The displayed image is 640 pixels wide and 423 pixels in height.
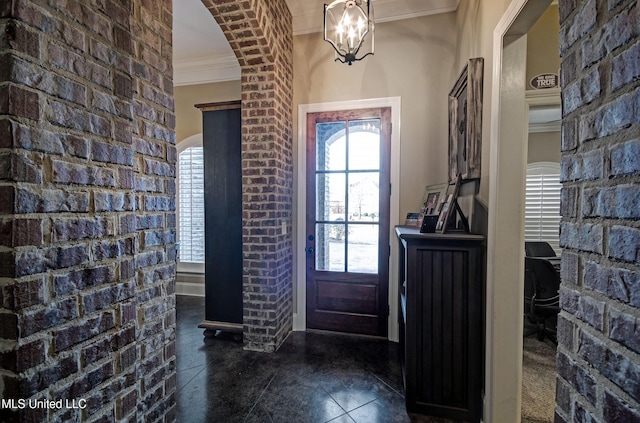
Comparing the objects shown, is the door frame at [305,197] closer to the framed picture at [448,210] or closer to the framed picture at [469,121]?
the framed picture at [469,121]

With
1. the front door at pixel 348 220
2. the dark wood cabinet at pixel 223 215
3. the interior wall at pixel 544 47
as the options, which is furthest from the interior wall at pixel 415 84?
the dark wood cabinet at pixel 223 215

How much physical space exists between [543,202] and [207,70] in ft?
16.8

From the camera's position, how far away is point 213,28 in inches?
125

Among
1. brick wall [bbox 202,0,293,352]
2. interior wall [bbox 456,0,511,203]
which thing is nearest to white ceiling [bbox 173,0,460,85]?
brick wall [bbox 202,0,293,352]

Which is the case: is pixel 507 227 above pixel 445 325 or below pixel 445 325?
above

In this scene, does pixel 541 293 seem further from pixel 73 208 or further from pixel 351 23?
pixel 73 208

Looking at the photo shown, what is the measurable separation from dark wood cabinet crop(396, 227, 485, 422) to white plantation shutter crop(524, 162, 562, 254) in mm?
2705

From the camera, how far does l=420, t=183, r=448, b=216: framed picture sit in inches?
88.4

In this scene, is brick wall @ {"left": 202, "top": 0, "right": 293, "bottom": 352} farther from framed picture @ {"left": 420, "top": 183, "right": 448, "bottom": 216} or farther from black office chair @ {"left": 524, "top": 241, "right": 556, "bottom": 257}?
black office chair @ {"left": 524, "top": 241, "right": 556, "bottom": 257}

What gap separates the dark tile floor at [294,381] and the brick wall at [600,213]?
1.40 metres

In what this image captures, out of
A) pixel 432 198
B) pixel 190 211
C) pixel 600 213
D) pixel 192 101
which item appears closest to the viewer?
pixel 600 213

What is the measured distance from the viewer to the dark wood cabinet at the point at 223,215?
279cm

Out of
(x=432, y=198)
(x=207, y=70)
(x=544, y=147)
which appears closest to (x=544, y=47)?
(x=432, y=198)

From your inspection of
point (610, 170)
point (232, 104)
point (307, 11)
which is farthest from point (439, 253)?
point (307, 11)
